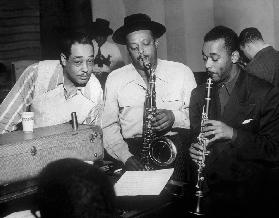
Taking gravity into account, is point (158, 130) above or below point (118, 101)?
below

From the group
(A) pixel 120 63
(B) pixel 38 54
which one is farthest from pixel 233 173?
(B) pixel 38 54

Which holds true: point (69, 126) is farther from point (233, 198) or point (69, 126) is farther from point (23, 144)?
point (233, 198)

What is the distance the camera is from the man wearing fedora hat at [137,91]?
3709 millimetres

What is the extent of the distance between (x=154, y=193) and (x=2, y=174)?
92 cm

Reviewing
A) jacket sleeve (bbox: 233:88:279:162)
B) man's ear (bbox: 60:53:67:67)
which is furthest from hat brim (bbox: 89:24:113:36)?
jacket sleeve (bbox: 233:88:279:162)

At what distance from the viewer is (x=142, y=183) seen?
7.19 feet

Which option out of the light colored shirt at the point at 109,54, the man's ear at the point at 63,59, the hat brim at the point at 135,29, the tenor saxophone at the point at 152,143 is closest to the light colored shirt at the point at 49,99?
the man's ear at the point at 63,59

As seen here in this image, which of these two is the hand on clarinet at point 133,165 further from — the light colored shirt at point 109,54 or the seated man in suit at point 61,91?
the light colored shirt at point 109,54

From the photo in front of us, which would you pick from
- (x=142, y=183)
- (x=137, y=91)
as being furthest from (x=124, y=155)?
(x=142, y=183)

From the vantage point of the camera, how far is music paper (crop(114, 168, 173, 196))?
2.08m

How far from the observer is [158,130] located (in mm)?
3402

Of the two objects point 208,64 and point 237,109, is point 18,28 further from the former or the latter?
point 237,109

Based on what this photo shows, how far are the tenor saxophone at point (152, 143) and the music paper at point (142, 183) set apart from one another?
2.42 feet

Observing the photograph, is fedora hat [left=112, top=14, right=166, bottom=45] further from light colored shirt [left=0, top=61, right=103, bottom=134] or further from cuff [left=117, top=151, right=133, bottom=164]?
cuff [left=117, top=151, right=133, bottom=164]
